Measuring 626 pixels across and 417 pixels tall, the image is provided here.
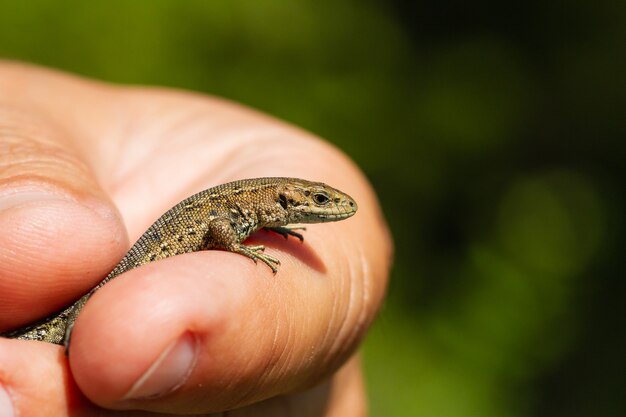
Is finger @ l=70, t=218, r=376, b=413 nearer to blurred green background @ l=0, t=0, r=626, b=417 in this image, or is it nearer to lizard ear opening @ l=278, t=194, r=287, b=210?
lizard ear opening @ l=278, t=194, r=287, b=210

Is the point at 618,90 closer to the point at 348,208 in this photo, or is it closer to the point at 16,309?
the point at 348,208

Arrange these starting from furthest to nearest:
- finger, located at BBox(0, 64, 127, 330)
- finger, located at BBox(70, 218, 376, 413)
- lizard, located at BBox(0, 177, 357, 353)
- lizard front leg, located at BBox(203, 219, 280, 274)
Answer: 1. lizard, located at BBox(0, 177, 357, 353)
2. lizard front leg, located at BBox(203, 219, 280, 274)
3. finger, located at BBox(0, 64, 127, 330)
4. finger, located at BBox(70, 218, 376, 413)

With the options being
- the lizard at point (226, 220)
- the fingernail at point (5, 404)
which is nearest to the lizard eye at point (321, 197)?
the lizard at point (226, 220)

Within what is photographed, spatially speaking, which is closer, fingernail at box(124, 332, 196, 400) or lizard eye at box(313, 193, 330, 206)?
fingernail at box(124, 332, 196, 400)

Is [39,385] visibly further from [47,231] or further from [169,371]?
[47,231]

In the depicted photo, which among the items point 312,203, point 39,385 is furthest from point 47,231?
point 312,203

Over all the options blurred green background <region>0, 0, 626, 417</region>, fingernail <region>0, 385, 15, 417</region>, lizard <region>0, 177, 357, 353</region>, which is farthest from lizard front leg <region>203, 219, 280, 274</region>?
blurred green background <region>0, 0, 626, 417</region>
